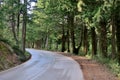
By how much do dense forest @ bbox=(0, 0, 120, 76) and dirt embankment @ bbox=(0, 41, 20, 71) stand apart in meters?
2.83

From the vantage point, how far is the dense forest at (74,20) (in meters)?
23.0

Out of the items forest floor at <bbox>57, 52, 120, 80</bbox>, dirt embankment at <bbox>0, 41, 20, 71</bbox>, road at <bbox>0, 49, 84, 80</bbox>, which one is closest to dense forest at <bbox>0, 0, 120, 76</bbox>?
forest floor at <bbox>57, 52, 120, 80</bbox>

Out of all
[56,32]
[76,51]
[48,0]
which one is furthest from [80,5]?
[56,32]

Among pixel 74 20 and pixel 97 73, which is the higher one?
pixel 74 20

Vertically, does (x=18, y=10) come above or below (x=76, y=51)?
above

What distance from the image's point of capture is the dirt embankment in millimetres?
21917

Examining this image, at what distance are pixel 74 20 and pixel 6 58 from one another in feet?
70.0

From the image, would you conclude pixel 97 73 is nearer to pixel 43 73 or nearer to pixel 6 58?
pixel 43 73

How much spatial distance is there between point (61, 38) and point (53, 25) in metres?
9.66

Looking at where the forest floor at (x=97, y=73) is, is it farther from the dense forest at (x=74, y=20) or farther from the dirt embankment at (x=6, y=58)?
the dirt embankment at (x=6, y=58)

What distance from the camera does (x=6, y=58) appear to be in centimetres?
2394

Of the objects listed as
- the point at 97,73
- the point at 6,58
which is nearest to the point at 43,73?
the point at 97,73

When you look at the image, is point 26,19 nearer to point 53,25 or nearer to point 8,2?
point 8,2

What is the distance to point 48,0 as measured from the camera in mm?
28125
